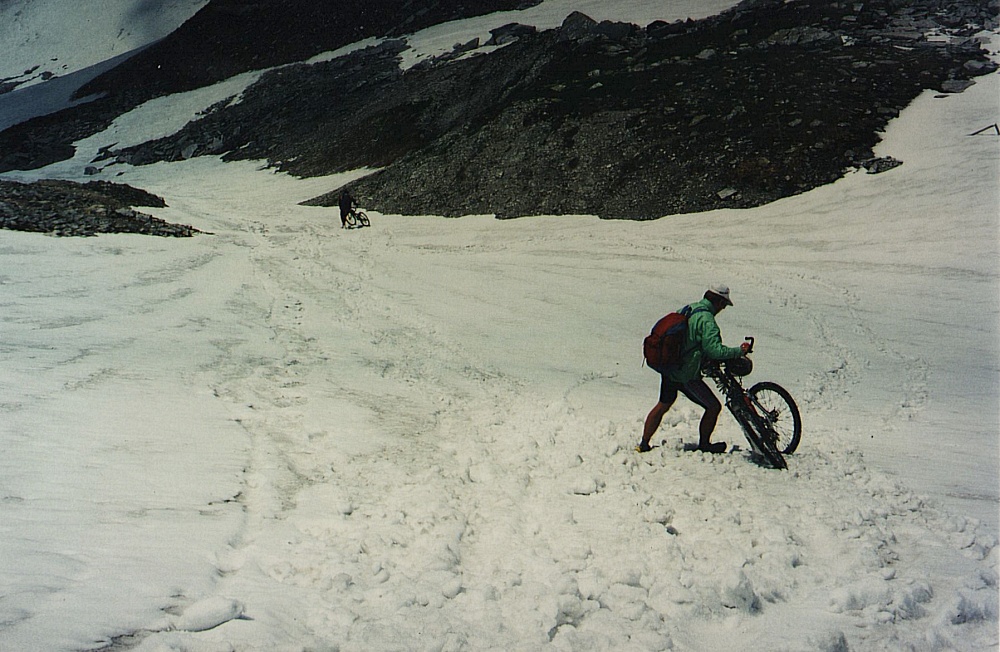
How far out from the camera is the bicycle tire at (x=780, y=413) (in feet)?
24.2

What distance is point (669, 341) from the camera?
7.07 m

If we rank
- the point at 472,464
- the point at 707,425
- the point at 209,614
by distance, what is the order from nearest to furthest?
1. the point at 209,614
2. the point at 472,464
3. the point at 707,425

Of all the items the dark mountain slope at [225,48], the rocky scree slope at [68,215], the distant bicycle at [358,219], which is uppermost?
the dark mountain slope at [225,48]

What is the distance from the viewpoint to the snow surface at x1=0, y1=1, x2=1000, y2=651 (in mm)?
4285

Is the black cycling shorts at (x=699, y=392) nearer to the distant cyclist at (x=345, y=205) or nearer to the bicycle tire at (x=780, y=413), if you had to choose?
the bicycle tire at (x=780, y=413)

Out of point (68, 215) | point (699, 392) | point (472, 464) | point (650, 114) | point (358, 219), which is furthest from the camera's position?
point (650, 114)

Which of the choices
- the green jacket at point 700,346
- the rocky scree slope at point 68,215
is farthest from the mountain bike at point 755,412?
the rocky scree slope at point 68,215

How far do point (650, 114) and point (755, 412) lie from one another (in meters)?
28.2

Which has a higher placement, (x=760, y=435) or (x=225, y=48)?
(x=225, y=48)

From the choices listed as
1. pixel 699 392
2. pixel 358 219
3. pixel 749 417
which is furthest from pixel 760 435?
pixel 358 219

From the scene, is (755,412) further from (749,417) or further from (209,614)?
(209,614)

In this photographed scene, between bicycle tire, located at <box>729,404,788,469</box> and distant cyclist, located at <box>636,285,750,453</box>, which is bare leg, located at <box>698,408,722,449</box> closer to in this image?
distant cyclist, located at <box>636,285,750,453</box>

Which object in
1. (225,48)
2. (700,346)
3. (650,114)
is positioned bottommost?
(700,346)

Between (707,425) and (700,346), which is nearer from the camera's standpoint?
(700,346)
